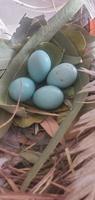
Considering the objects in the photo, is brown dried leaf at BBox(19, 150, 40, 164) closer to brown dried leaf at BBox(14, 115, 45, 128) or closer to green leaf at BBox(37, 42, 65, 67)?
brown dried leaf at BBox(14, 115, 45, 128)

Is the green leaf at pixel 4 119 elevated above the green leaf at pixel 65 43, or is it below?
below

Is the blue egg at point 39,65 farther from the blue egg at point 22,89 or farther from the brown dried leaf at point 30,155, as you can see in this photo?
the brown dried leaf at point 30,155

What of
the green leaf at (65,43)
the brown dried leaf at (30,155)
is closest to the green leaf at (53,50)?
the green leaf at (65,43)

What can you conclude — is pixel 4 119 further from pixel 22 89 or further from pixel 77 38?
pixel 77 38

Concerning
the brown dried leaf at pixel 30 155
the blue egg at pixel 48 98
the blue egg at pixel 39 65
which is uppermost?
the blue egg at pixel 39 65

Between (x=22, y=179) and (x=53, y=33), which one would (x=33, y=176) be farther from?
(x=53, y=33)

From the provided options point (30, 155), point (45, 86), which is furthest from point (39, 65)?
point (30, 155)
